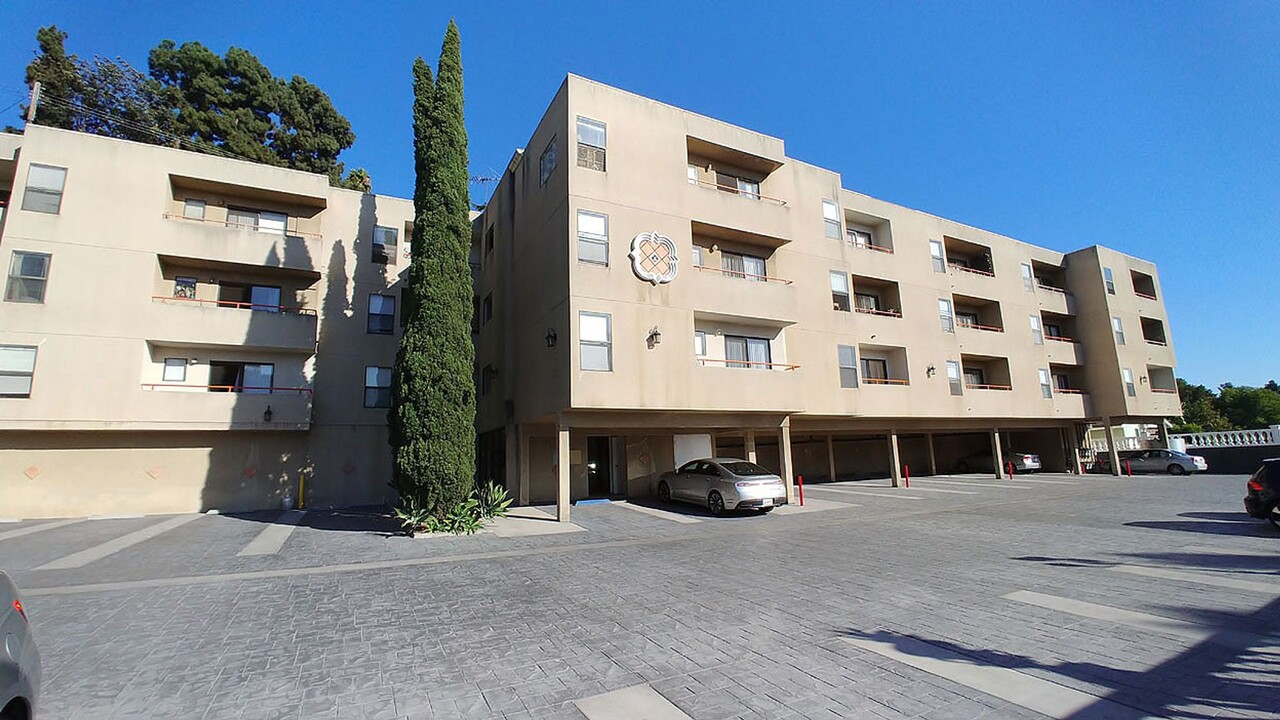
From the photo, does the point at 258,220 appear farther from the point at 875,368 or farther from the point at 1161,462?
the point at 1161,462

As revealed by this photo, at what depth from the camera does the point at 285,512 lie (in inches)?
694

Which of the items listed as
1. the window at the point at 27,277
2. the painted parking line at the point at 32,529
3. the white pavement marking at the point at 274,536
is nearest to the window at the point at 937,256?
the white pavement marking at the point at 274,536

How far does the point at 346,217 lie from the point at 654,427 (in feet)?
49.3

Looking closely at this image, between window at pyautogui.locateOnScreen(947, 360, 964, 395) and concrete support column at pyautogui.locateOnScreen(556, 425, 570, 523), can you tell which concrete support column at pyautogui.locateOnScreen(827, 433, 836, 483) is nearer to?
window at pyautogui.locateOnScreen(947, 360, 964, 395)

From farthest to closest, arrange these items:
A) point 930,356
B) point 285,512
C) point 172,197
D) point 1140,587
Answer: point 930,356, point 172,197, point 285,512, point 1140,587

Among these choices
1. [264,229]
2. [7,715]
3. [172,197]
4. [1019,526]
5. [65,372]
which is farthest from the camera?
[264,229]

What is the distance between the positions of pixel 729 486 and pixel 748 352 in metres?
4.75

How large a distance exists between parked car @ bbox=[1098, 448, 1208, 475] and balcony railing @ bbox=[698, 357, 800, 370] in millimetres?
23164

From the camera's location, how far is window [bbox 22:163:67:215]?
16578 mm

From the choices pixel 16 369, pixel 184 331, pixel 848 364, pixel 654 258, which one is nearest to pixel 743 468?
pixel 654 258

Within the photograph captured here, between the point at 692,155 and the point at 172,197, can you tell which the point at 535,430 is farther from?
the point at 172,197

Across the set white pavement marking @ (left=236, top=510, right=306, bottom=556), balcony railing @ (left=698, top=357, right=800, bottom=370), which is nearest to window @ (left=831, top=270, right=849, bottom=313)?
balcony railing @ (left=698, top=357, right=800, bottom=370)

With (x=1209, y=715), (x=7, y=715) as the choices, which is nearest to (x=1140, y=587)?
(x=1209, y=715)

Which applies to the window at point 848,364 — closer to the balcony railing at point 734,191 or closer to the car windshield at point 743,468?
the balcony railing at point 734,191
